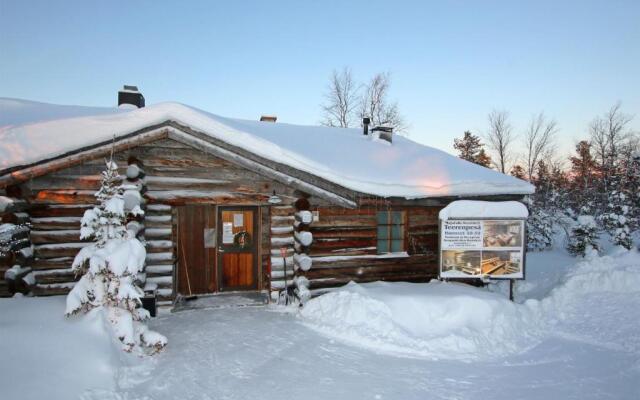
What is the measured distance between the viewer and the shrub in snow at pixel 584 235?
18391mm

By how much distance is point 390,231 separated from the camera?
1077cm

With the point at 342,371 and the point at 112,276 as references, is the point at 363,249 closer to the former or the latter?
the point at 342,371

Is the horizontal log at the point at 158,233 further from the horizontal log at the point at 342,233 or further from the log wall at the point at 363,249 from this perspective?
the horizontal log at the point at 342,233

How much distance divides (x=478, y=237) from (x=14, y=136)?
11192 millimetres

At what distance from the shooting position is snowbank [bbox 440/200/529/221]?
9.41m

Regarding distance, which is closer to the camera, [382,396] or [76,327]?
[382,396]

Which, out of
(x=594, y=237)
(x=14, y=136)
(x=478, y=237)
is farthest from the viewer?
→ (x=594, y=237)

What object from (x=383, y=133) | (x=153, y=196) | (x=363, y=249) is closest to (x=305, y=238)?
(x=363, y=249)

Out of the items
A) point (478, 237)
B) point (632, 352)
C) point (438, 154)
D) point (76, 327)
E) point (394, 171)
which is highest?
point (438, 154)

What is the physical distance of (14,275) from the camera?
7.49 metres

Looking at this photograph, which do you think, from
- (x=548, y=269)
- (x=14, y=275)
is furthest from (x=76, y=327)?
(x=548, y=269)

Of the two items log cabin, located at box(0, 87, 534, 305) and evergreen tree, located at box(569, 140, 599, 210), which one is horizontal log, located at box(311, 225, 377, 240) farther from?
evergreen tree, located at box(569, 140, 599, 210)

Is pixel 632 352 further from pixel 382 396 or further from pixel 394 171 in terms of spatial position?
pixel 394 171

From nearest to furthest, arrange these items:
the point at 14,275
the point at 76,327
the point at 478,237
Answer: the point at 76,327
the point at 14,275
the point at 478,237
